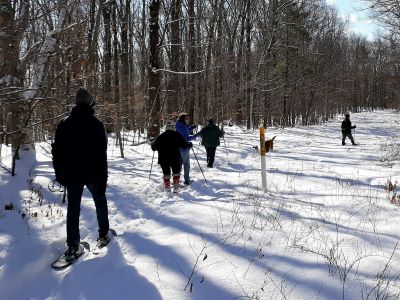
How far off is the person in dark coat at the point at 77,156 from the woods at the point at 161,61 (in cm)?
231

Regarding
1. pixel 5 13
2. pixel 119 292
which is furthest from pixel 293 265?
pixel 5 13

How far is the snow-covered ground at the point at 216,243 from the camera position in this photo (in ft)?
11.9

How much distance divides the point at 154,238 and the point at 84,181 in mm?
1179

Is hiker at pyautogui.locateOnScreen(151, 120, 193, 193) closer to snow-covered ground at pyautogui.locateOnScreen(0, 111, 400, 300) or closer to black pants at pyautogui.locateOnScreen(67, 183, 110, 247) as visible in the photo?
snow-covered ground at pyautogui.locateOnScreen(0, 111, 400, 300)

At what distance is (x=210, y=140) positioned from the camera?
12.7 m

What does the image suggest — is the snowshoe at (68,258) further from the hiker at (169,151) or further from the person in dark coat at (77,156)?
the hiker at (169,151)

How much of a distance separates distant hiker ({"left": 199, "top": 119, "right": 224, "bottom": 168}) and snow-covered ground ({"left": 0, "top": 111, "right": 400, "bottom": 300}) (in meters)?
3.80

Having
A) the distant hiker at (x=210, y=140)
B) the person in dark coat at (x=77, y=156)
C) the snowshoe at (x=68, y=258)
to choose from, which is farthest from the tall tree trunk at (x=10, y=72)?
the distant hiker at (x=210, y=140)

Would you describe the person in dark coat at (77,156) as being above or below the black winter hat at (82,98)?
below

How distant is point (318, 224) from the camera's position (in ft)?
17.4

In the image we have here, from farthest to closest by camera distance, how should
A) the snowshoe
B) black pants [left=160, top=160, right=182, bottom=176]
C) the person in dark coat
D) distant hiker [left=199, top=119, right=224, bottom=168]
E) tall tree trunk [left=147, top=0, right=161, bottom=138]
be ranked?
tall tree trunk [left=147, top=0, right=161, bottom=138] → distant hiker [left=199, top=119, right=224, bottom=168] → black pants [left=160, top=160, right=182, bottom=176] → the person in dark coat → the snowshoe

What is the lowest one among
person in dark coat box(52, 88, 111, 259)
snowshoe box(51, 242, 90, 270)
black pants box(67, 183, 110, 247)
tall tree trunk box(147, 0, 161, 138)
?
snowshoe box(51, 242, 90, 270)

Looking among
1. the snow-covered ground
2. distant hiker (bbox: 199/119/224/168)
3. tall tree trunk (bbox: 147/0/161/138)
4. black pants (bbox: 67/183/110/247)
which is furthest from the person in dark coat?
tall tree trunk (bbox: 147/0/161/138)

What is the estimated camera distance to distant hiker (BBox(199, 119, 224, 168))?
12609mm
